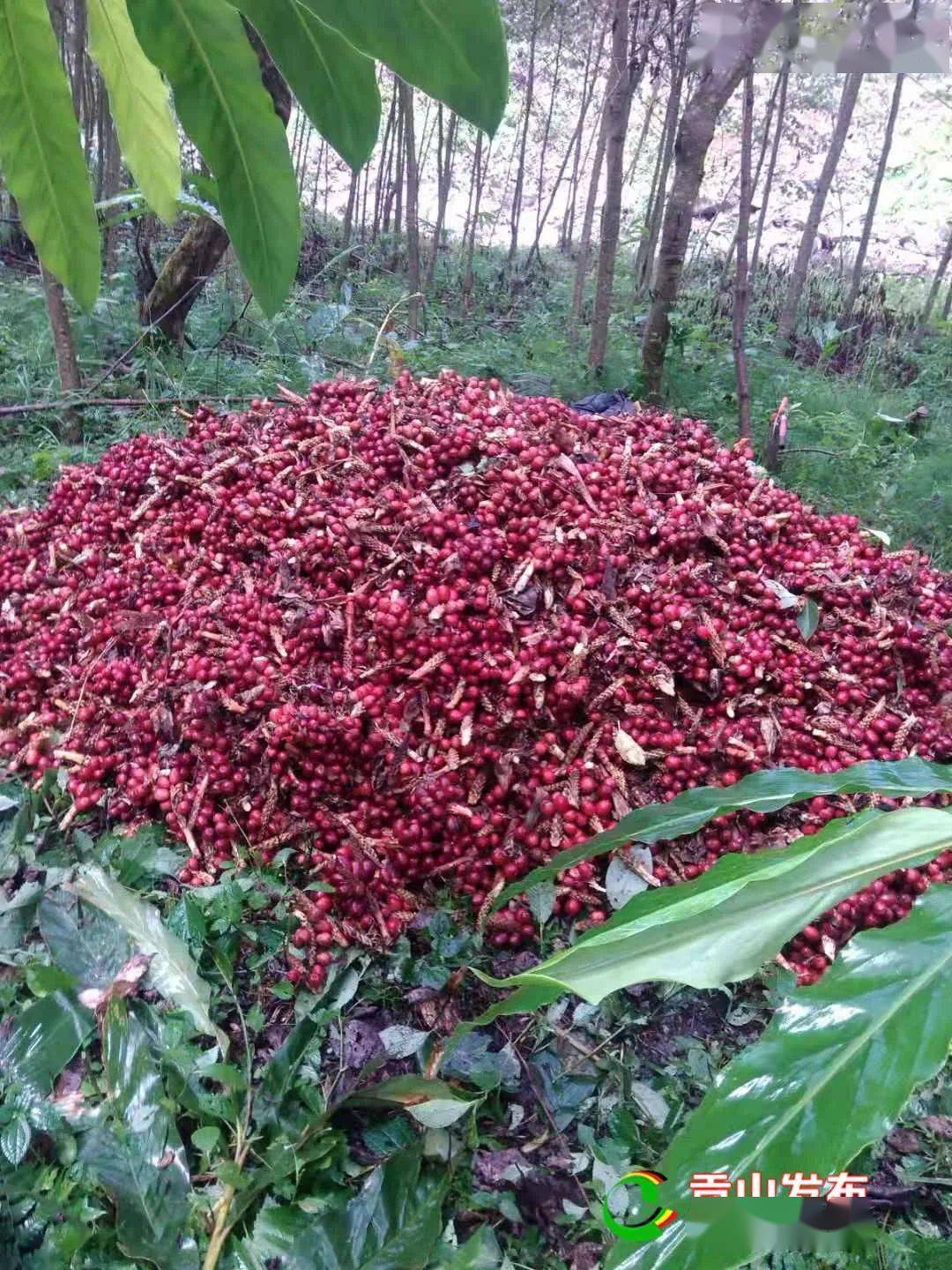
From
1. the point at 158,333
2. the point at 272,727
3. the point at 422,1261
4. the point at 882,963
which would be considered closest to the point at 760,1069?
the point at 882,963

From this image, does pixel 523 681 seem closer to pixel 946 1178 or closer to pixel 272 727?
pixel 272 727

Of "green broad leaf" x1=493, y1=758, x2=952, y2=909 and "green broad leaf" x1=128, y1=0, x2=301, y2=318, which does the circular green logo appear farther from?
"green broad leaf" x1=128, y1=0, x2=301, y2=318

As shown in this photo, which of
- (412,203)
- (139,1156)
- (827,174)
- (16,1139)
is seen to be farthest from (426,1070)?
(827,174)

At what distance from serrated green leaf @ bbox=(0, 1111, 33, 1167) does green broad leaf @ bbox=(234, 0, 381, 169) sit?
1.37m

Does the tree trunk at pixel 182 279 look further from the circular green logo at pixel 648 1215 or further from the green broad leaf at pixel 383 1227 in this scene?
the circular green logo at pixel 648 1215

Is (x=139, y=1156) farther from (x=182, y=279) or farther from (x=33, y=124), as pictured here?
(x=182, y=279)

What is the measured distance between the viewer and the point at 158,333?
439 cm

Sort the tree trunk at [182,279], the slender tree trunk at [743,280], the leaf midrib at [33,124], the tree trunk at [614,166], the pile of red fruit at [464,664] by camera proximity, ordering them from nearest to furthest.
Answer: the leaf midrib at [33,124] < the pile of red fruit at [464,664] < the slender tree trunk at [743,280] < the tree trunk at [182,279] < the tree trunk at [614,166]

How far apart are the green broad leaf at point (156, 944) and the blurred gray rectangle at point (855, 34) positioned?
14.1ft

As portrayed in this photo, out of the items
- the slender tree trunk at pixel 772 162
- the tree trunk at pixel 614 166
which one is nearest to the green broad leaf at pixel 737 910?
the tree trunk at pixel 614 166

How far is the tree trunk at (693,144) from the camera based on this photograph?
3576 millimetres

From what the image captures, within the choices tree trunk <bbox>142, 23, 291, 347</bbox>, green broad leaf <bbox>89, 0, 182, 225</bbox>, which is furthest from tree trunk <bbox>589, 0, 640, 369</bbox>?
green broad leaf <bbox>89, 0, 182, 225</bbox>

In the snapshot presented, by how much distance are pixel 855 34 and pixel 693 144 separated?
293 cm

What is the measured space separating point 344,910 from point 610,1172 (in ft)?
2.05
